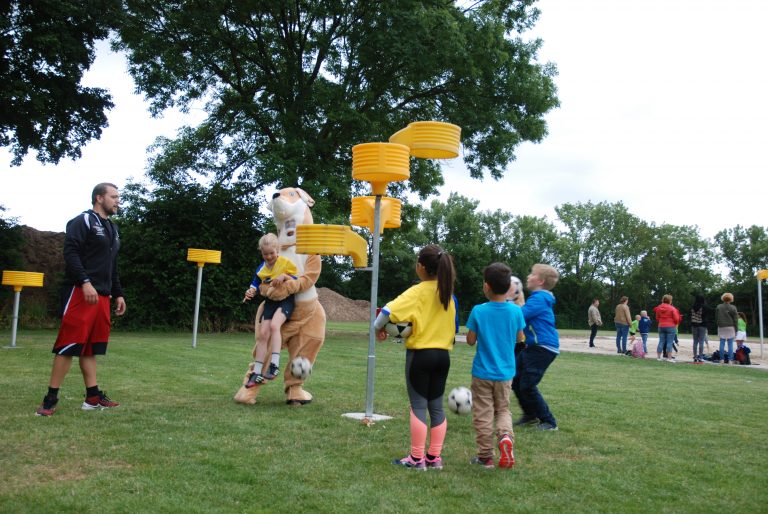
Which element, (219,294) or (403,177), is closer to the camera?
(403,177)

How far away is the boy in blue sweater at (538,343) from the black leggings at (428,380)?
68.1 inches

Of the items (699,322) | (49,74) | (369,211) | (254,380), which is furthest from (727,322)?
(49,74)

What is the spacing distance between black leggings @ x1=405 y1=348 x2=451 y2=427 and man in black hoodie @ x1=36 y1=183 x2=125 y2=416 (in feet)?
10.2

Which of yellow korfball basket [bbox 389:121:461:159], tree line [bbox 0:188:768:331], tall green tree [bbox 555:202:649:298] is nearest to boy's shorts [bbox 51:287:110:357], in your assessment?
yellow korfball basket [bbox 389:121:461:159]

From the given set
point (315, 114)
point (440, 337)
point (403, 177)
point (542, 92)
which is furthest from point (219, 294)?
point (440, 337)

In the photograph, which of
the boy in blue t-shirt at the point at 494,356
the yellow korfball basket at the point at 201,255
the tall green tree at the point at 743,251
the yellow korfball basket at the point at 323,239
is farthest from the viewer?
the tall green tree at the point at 743,251

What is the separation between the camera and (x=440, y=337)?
15.6 feet

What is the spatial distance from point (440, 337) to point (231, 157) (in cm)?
1994

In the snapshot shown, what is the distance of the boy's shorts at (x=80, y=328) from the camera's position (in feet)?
19.7

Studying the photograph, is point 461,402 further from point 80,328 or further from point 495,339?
point 80,328

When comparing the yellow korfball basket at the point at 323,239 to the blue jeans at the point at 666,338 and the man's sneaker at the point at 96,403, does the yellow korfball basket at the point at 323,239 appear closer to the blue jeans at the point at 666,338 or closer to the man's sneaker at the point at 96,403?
the man's sneaker at the point at 96,403

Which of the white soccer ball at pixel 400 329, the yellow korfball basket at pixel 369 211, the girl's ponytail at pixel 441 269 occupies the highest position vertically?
the yellow korfball basket at pixel 369 211

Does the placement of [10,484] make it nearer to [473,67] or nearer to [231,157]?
[473,67]

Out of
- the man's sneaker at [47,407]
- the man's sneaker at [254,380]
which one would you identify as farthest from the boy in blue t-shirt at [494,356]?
the man's sneaker at [47,407]
